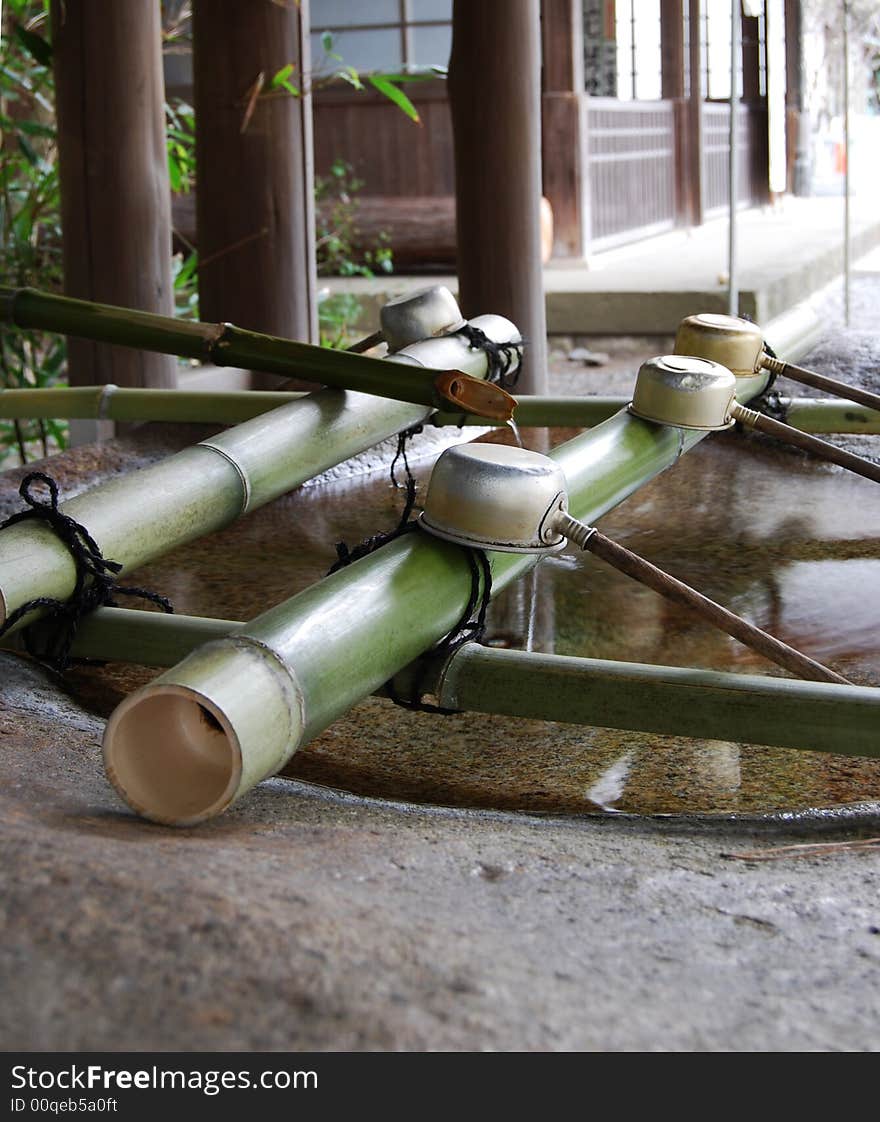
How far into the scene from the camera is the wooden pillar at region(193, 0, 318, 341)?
435 centimetres

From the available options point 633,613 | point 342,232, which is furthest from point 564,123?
point 633,613

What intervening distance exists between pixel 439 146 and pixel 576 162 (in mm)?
969

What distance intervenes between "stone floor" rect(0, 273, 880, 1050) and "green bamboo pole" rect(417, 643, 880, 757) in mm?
122

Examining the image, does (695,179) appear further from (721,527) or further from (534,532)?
(534,532)

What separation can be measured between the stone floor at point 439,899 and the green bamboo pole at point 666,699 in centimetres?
12

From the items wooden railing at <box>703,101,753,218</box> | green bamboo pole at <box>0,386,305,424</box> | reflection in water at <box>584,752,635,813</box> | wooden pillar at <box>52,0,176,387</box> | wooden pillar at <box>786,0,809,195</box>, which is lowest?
reflection in water at <box>584,752,635,813</box>

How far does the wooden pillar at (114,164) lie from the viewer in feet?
12.8

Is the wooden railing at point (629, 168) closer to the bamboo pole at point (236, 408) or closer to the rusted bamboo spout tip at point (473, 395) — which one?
the bamboo pole at point (236, 408)

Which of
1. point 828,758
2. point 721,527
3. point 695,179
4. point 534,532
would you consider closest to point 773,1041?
point 534,532

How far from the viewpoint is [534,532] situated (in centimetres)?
191

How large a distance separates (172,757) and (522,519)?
62 centimetres

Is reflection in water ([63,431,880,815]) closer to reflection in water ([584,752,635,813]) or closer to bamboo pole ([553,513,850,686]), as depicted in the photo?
reflection in water ([584,752,635,813])

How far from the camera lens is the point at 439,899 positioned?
4.26ft

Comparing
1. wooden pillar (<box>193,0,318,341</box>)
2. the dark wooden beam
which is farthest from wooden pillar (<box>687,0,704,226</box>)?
wooden pillar (<box>193,0,318,341</box>)
